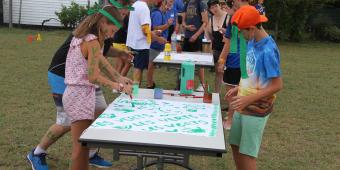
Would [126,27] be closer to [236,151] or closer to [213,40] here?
[213,40]

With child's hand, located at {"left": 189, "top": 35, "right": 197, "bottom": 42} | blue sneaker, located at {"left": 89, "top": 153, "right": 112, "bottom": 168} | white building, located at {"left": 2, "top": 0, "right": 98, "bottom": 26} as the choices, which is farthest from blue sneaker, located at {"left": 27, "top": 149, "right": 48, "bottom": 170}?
white building, located at {"left": 2, "top": 0, "right": 98, "bottom": 26}

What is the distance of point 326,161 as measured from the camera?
16.9 feet

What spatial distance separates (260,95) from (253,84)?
0.12 metres

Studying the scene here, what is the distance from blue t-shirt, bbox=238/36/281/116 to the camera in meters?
3.14

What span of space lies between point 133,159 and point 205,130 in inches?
81.6

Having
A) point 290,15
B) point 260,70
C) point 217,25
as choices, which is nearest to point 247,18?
point 260,70

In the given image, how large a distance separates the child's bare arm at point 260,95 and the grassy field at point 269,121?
1689 mm

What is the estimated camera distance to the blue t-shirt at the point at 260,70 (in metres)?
3.14

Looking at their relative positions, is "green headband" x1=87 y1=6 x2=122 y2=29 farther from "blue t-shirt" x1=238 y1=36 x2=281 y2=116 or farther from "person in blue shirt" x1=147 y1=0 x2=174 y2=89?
"person in blue shirt" x1=147 y1=0 x2=174 y2=89

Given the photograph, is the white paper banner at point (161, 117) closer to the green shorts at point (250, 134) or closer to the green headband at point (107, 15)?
the green shorts at point (250, 134)

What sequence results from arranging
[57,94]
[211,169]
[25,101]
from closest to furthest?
[57,94]
[211,169]
[25,101]

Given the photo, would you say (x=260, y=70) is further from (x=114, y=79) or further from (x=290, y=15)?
(x=290, y=15)

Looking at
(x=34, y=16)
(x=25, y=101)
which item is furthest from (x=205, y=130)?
(x=34, y=16)

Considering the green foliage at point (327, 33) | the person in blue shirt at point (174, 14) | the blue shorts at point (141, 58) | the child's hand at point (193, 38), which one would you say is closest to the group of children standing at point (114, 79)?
the blue shorts at point (141, 58)
